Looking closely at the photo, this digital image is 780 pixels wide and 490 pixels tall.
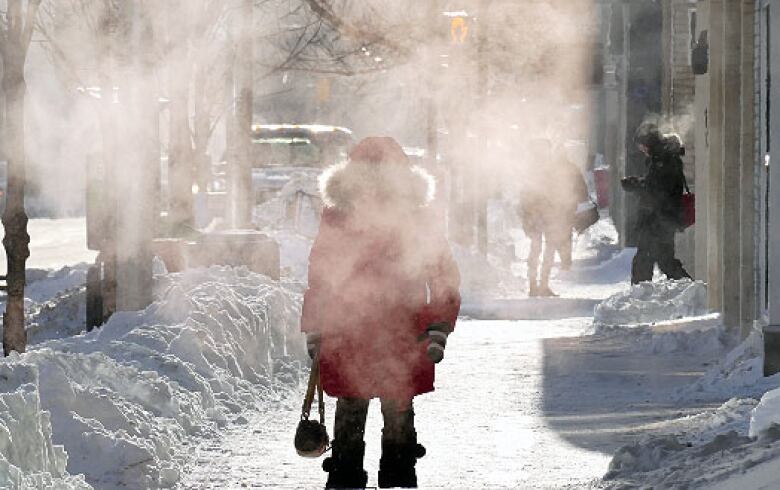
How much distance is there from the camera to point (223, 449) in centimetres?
984

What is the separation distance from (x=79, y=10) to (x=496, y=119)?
87.1ft

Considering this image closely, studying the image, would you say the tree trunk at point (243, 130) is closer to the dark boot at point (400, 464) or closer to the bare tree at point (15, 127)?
the bare tree at point (15, 127)

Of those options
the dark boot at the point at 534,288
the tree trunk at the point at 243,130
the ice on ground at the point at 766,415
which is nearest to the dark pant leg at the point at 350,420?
the ice on ground at the point at 766,415

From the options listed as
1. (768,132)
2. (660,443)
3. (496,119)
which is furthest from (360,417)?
(496,119)

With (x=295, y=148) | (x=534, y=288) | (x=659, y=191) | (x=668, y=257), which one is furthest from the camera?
(x=295, y=148)

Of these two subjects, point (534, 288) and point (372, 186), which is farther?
point (534, 288)

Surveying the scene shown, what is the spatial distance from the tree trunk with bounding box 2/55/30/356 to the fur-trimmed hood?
11.3 feet

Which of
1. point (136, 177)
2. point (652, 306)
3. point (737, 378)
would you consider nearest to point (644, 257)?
point (652, 306)

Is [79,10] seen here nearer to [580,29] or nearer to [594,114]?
[580,29]

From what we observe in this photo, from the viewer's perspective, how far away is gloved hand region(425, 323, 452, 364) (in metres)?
8.08

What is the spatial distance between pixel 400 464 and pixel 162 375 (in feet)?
8.84

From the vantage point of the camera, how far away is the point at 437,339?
26.6 feet

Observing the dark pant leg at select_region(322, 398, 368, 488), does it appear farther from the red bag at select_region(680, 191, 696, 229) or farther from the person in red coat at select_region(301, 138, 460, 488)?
the red bag at select_region(680, 191, 696, 229)

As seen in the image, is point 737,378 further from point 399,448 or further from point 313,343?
point 313,343
